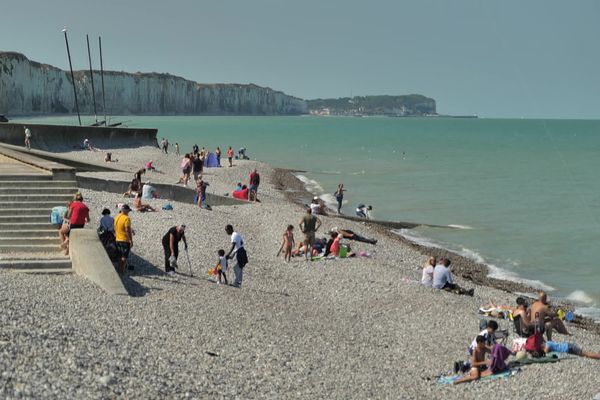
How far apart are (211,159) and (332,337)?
119ft

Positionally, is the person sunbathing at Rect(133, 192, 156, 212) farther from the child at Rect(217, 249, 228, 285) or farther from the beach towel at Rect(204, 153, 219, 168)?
the beach towel at Rect(204, 153, 219, 168)

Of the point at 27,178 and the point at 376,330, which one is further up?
the point at 27,178

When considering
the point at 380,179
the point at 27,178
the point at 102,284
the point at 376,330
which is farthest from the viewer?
the point at 380,179

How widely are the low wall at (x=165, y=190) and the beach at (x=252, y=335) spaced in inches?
195

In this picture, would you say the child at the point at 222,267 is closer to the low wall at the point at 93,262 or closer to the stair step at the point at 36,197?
the low wall at the point at 93,262

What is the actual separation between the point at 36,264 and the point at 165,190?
1305cm

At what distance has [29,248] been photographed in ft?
49.7

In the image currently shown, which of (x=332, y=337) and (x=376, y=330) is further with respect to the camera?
(x=376, y=330)

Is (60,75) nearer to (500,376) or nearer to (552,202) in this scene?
(552,202)

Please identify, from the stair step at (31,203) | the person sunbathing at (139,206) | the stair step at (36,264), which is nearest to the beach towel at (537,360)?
the stair step at (36,264)

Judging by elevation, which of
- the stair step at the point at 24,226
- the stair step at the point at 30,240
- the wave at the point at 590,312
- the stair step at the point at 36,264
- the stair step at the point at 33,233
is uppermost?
the stair step at the point at 24,226

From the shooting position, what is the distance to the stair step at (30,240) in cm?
1522

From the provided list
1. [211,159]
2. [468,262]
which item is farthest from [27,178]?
[211,159]

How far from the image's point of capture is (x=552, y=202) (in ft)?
150
